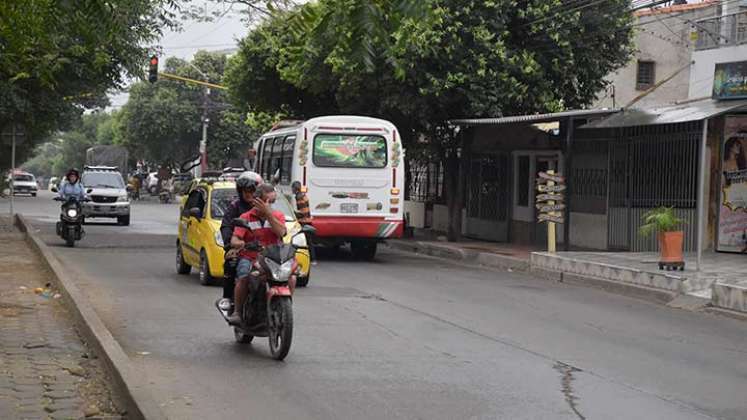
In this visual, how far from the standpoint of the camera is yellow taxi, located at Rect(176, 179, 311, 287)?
15.6 meters

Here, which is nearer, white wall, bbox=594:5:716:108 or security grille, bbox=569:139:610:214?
security grille, bbox=569:139:610:214

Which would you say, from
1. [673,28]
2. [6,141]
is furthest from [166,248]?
[673,28]

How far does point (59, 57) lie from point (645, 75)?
25650 mm

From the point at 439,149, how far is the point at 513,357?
18371 millimetres

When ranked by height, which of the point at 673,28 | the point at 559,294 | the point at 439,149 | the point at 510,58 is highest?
the point at 673,28

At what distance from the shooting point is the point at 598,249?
24031 mm

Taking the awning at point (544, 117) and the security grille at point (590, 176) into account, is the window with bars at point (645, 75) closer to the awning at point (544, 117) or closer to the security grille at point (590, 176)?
the security grille at point (590, 176)

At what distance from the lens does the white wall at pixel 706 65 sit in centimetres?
2175

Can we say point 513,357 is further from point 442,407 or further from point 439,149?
point 439,149

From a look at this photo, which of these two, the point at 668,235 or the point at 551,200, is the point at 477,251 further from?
the point at 668,235

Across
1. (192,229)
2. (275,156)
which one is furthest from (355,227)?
(192,229)

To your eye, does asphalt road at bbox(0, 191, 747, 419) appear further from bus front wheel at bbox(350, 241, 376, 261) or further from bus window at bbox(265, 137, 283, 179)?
bus window at bbox(265, 137, 283, 179)

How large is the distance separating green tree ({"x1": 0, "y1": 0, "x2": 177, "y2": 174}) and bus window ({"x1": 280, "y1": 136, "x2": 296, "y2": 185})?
3.71m

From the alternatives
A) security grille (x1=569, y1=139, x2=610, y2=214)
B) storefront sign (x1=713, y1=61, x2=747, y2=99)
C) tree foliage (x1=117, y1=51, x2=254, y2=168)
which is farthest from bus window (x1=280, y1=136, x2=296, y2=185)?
tree foliage (x1=117, y1=51, x2=254, y2=168)
